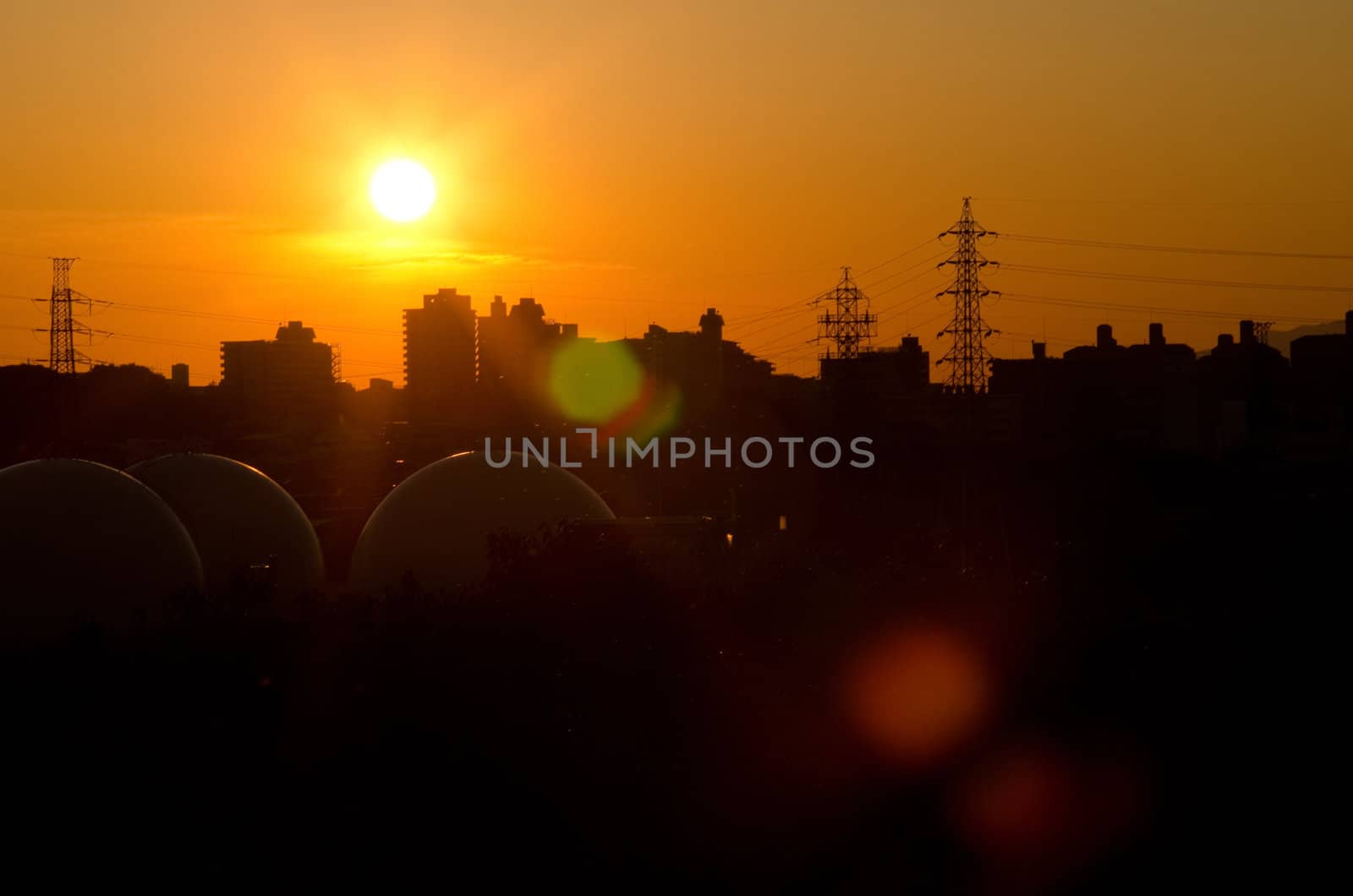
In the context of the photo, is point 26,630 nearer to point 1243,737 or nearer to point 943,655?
point 943,655

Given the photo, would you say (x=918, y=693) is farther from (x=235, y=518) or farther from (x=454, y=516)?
(x=235, y=518)

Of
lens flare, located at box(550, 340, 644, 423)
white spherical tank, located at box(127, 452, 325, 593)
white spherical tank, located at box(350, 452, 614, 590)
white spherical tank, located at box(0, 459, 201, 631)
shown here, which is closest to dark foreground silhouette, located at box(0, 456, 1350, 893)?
white spherical tank, located at box(0, 459, 201, 631)

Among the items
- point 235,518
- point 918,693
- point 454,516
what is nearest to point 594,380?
point 235,518

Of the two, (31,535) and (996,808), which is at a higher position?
(31,535)

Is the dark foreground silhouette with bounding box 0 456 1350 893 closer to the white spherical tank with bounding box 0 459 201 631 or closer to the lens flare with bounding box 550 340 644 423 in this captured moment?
the white spherical tank with bounding box 0 459 201 631

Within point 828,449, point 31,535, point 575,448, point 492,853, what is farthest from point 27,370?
point 492,853

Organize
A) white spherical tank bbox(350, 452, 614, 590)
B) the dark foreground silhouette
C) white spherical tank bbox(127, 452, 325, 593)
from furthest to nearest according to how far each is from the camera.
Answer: white spherical tank bbox(127, 452, 325, 593)
white spherical tank bbox(350, 452, 614, 590)
the dark foreground silhouette
